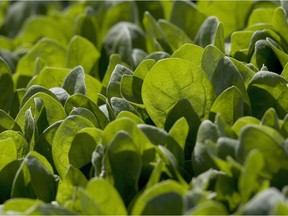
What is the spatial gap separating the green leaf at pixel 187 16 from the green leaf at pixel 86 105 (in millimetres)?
1129

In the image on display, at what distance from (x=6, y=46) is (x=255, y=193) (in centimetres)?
270

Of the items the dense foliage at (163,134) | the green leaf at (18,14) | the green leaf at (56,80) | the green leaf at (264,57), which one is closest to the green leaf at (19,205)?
the dense foliage at (163,134)

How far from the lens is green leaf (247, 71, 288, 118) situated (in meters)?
2.22

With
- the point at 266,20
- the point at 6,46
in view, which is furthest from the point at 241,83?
the point at 6,46

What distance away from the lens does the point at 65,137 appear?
2.22 m

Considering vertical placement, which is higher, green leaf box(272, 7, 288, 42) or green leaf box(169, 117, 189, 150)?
green leaf box(272, 7, 288, 42)

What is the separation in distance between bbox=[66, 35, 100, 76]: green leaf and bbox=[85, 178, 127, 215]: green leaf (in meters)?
1.46

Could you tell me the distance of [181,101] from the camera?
7.23ft

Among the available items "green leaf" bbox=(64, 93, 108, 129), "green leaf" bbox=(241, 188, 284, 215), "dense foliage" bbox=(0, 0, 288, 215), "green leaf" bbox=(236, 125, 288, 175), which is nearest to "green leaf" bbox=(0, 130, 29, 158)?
"dense foliage" bbox=(0, 0, 288, 215)

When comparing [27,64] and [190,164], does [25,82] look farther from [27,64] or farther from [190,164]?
[190,164]

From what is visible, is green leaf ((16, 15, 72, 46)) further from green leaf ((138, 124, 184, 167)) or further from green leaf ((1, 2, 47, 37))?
green leaf ((138, 124, 184, 167))

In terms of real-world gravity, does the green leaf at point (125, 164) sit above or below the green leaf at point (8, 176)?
above

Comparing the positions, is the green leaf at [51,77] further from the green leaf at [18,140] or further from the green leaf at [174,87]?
the green leaf at [174,87]

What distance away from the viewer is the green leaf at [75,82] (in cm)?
257
